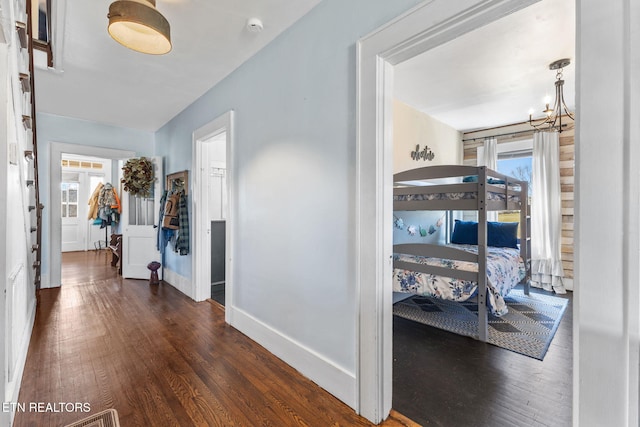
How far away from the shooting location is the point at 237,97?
2771 mm

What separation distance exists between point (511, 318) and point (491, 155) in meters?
2.86

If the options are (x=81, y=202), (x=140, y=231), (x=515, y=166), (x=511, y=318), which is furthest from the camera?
(x=81, y=202)

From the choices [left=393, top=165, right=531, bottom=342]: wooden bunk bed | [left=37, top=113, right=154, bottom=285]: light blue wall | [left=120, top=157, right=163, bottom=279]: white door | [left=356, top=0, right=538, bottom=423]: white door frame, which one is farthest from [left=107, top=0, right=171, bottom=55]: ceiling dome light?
[left=37, top=113, right=154, bottom=285]: light blue wall

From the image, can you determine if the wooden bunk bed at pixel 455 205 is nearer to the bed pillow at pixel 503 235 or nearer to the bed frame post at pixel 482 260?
the bed frame post at pixel 482 260

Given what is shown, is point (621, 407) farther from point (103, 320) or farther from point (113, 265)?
point (113, 265)

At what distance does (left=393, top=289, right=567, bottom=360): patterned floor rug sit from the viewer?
2.50 meters

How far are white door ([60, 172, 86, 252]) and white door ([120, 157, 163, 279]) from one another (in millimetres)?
4451

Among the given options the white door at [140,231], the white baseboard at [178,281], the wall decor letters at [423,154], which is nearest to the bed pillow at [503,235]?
the wall decor letters at [423,154]

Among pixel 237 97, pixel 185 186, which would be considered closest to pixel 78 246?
pixel 185 186

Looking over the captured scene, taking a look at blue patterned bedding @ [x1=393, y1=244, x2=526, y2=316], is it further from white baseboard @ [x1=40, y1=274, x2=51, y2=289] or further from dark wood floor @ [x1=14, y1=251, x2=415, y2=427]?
white baseboard @ [x1=40, y1=274, x2=51, y2=289]

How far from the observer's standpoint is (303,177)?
2.05 meters

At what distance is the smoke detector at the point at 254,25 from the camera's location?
2.05m

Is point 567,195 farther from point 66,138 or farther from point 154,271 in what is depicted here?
point 66,138

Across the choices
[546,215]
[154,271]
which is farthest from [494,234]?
[154,271]
